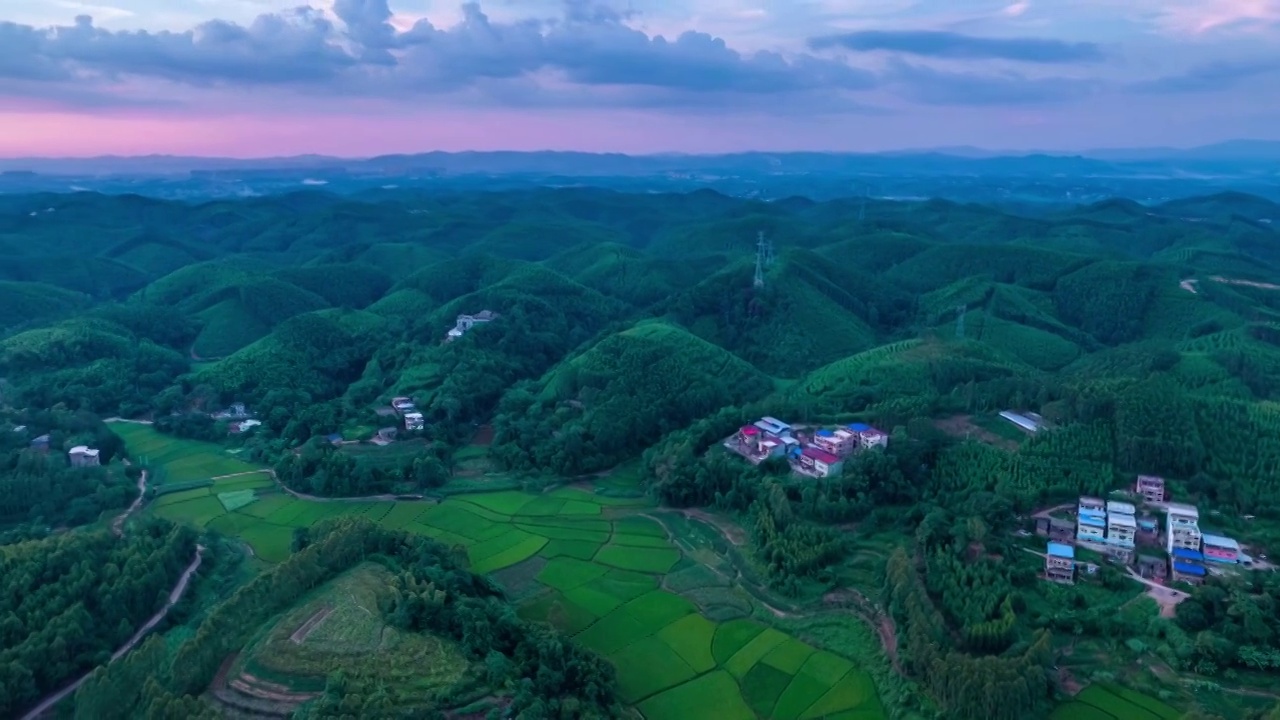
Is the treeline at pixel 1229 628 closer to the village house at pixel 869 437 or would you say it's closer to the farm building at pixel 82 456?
the village house at pixel 869 437

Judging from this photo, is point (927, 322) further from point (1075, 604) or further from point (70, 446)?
point (70, 446)

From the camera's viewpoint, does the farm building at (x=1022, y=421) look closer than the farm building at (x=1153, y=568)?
No

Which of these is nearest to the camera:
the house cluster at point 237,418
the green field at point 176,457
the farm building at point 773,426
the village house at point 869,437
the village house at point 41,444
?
the village house at point 869,437

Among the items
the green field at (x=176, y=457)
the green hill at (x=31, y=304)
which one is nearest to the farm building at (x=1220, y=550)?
the green field at (x=176, y=457)

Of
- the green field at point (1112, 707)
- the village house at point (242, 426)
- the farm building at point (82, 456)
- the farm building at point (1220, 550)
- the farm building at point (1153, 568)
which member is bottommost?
the village house at point (242, 426)

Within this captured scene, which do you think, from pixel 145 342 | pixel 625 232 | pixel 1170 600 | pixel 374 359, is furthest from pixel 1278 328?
Answer: pixel 625 232

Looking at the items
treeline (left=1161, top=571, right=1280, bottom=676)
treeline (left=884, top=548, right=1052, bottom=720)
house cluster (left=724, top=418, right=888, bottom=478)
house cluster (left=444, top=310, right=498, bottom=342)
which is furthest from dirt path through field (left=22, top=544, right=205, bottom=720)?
treeline (left=1161, top=571, right=1280, bottom=676)
